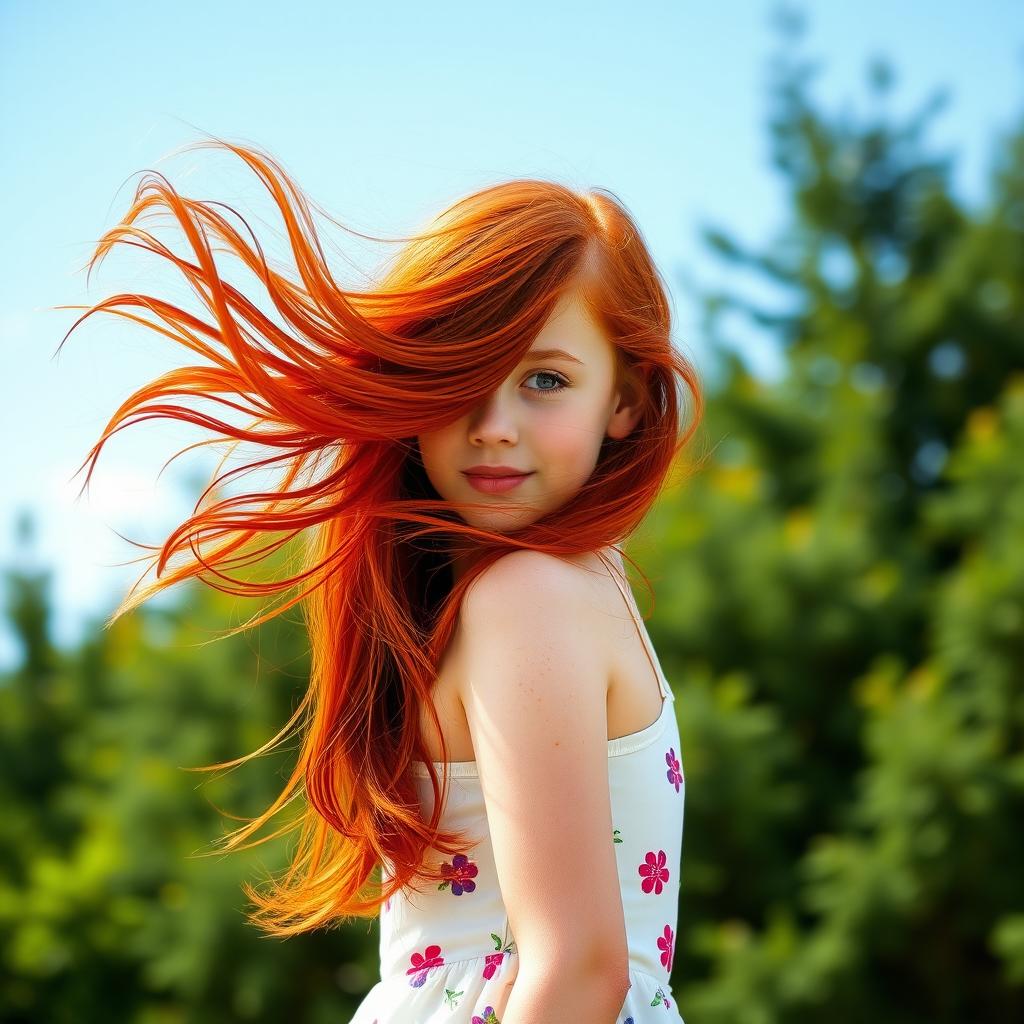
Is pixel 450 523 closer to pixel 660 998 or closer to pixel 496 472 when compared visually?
pixel 496 472

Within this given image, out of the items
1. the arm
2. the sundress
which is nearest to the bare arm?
the arm

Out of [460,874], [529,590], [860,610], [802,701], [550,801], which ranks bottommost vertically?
[802,701]

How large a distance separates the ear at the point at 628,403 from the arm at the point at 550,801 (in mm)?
265

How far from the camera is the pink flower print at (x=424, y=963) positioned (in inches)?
41.9

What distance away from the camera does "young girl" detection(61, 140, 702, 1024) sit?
1010 millimetres

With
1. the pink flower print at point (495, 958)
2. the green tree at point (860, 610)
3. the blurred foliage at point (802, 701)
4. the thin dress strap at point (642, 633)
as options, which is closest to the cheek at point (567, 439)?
the thin dress strap at point (642, 633)

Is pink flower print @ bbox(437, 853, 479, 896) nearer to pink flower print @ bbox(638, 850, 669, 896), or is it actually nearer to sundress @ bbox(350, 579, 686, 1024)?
sundress @ bbox(350, 579, 686, 1024)

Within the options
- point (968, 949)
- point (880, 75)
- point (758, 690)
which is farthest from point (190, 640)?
point (880, 75)

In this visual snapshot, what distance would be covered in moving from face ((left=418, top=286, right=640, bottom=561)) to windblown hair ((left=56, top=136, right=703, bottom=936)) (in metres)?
0.02

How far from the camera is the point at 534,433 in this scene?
3.44 feet

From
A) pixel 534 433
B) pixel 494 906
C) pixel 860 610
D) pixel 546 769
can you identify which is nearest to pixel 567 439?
pixel 534 433

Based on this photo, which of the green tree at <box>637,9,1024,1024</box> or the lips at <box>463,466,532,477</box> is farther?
the green tree at <box>637,9,1024,1024</box>

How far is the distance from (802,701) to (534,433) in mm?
5068

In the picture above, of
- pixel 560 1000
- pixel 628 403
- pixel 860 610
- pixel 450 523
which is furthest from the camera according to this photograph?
pixel 860 610
